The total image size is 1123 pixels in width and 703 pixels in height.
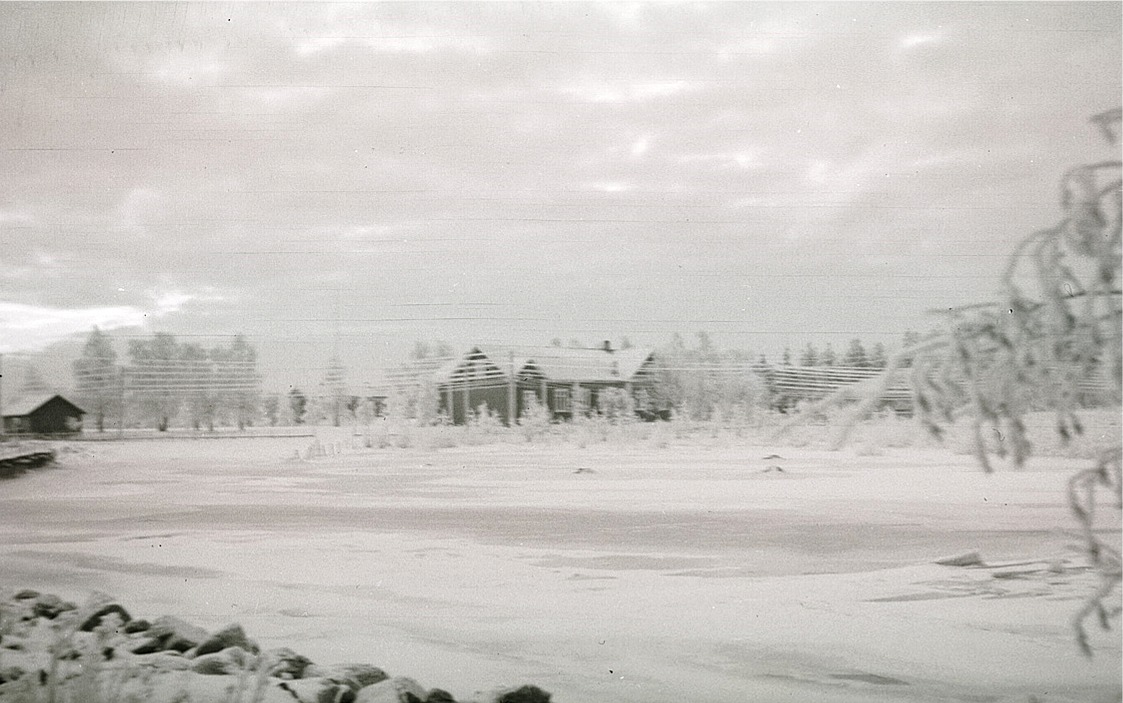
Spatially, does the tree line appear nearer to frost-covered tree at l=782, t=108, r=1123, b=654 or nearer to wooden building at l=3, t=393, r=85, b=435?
wooden building at l=3, t=393, r=85, b=435

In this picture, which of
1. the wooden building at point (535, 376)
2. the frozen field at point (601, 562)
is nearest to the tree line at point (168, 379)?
the frozen field at point (601, 562)

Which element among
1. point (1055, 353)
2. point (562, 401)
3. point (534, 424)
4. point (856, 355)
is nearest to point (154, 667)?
point (534, 424)

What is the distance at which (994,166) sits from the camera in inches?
113

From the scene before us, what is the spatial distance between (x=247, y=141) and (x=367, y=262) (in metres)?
0.50

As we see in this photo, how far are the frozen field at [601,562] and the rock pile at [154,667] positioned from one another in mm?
44

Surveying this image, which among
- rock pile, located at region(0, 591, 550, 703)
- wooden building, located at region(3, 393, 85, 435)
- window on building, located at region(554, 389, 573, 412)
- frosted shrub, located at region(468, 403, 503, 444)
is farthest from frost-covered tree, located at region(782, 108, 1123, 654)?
wooden building, located at region(3, 393, 85, 435)

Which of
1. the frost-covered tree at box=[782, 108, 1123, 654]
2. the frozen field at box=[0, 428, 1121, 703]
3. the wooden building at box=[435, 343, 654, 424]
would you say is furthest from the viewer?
the wooden building at box=[435, 343, 654, 424]

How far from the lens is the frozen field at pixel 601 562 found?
9.21ft

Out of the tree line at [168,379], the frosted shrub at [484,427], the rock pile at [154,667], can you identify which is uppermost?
the tree line at [168,379]

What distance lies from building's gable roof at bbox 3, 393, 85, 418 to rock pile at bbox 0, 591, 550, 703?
54 cm

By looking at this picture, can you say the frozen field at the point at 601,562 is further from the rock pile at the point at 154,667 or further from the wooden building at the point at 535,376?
the wooden building at the point at 535,376

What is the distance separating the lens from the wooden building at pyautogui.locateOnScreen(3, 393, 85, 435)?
115 inches

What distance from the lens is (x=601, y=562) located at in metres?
2.86

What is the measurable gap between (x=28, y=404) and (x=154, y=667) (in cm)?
86
